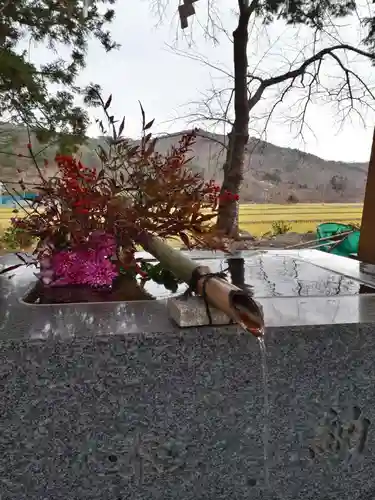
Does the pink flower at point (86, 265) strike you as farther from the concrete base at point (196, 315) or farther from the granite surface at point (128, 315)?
the concrete base at point (196, 315)

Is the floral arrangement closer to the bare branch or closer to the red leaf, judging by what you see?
the red leaf

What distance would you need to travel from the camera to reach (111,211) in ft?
3.70

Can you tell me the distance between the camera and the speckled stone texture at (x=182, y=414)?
33.2 inches

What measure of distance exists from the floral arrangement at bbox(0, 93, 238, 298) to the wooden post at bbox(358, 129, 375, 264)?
63cm

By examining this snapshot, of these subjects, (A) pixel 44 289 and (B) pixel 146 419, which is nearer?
(B) pixel 146 419

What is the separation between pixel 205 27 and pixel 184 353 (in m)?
4.44

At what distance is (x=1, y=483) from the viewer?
845 mm

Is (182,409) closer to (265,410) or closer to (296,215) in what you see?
(265,410)

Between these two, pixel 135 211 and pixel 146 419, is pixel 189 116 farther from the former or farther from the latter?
pixel 146 419

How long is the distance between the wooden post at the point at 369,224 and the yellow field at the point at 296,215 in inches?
133

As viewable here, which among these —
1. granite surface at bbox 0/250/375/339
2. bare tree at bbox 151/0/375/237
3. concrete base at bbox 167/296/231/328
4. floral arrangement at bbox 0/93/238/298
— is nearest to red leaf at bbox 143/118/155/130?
floral arrangement at bbox 0/93/238/298

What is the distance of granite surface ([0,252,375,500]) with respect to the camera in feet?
2.77

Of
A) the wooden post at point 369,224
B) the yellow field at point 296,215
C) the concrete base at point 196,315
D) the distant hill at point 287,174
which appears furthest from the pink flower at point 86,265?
the yellow field at point 296,215

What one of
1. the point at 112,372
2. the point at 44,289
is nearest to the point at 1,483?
the point at 112,372
